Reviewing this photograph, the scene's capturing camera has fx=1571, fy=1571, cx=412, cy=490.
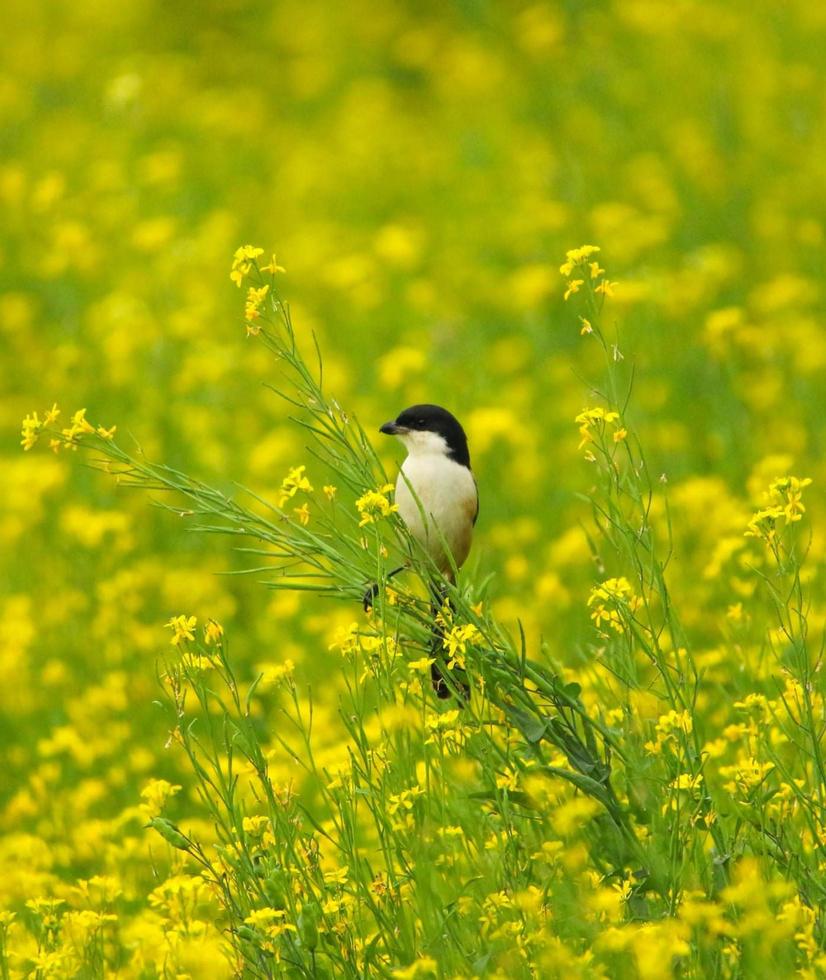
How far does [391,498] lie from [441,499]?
0.80 ft

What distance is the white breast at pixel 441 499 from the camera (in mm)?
4660

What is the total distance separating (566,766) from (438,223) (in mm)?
8320

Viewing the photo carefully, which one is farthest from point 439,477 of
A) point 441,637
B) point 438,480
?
point 441,637

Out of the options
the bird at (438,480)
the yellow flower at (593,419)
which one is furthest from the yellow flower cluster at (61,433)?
the bird at (438,480)

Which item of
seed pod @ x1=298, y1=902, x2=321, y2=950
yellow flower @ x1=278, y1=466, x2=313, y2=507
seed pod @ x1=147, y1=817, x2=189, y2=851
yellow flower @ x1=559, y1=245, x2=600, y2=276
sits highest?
yellow flower @ x1=559, y1=245, x2=600, y2=276

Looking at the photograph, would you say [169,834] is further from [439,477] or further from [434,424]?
[434,424]

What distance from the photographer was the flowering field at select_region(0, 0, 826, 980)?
3213 mm

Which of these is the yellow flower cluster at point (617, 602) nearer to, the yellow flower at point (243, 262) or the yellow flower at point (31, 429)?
the yellow flower at point (243, 262)

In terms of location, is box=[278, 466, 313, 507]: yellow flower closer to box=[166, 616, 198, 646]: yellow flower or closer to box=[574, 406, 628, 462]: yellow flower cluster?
box=[166, 616, 198, 646]: yellow flower

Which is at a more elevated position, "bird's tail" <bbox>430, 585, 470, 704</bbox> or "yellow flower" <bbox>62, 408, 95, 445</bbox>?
"yellow flower" <bbox>62, 408, 95, 445</bbox>

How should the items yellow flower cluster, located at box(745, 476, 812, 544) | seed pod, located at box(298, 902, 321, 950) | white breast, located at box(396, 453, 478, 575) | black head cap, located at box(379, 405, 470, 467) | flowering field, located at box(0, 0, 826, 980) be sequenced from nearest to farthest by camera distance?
1. seed pod, located at box(298, 902, 321, 950)
2. flowering field, located at box(0, 0, 826, 980)
3. yellow flower cluster, located at box(745, 476, 812, 544)
4. white breast, located at box(396, 453, 478, 575)
5. black head cap, located at box(379, 405, 470, 467)

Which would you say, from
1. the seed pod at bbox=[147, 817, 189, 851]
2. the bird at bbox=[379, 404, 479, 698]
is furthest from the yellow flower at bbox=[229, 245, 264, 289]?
the bird at bbox=[379, 404, 479, 698]

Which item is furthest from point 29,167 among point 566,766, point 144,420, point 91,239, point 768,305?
point 566,766

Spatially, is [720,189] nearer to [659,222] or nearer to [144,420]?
[659,222]
